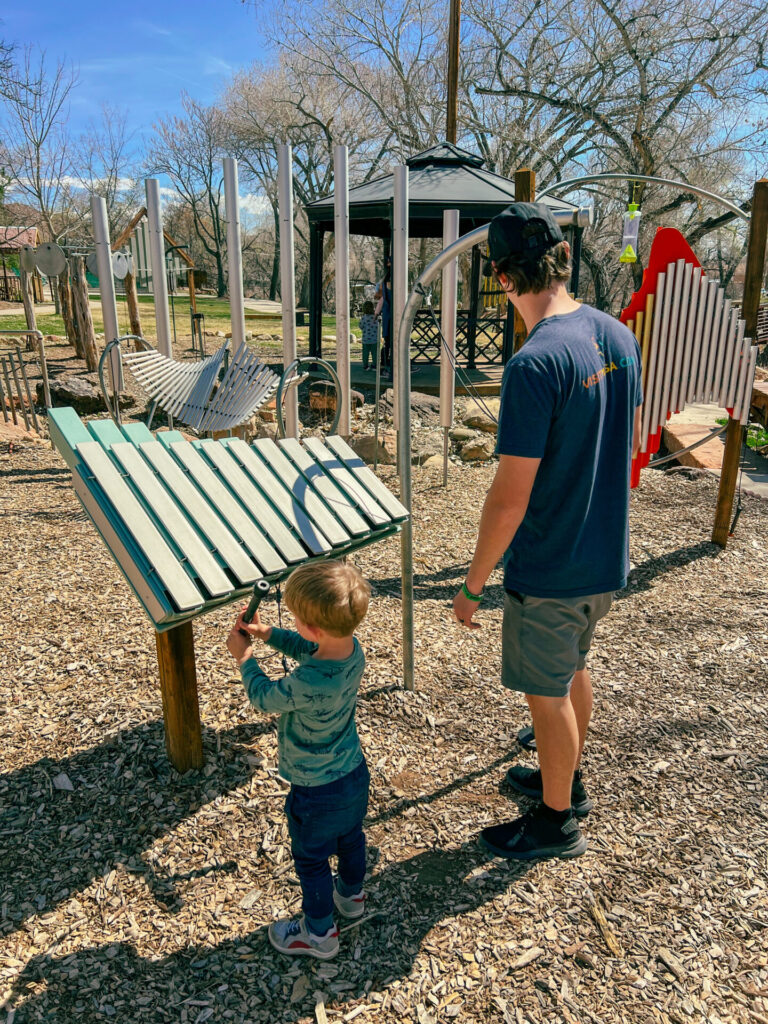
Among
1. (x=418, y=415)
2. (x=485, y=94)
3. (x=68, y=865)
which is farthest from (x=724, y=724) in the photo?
(x=485, y=94)

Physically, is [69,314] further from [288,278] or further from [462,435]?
[462,435]

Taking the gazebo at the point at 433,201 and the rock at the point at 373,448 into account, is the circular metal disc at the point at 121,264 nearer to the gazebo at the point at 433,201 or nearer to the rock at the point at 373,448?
the gazebo at the point at 433,201

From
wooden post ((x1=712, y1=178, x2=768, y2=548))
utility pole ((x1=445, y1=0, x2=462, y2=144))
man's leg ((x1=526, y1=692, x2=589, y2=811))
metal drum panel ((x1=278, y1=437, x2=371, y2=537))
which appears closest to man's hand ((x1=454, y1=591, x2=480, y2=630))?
man's leg ((x1=526, y1=692, x2=589, y2=811))

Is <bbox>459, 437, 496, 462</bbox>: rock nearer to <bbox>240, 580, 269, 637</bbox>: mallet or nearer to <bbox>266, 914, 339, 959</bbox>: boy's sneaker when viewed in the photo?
<bbox>240, 580, 269, 637</bbox>: mallet

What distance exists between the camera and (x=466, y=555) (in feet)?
16.8

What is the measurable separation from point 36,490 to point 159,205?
2.48 meters

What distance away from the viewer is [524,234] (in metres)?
2.00

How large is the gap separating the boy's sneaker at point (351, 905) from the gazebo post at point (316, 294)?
8.94 m

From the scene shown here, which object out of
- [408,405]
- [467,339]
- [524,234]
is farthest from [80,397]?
[524,234]

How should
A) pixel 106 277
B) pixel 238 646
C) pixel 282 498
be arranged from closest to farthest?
pixel 238 646, pixel 282 498, pixel 106 277

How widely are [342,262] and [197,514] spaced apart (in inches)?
182

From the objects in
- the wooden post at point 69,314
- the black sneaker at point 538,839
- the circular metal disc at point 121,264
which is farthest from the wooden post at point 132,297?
the black sneaker at point 538,839

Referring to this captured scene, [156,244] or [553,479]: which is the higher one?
[156,244]

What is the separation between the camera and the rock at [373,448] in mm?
7082
